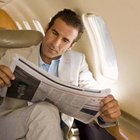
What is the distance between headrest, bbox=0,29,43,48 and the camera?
1397 mm

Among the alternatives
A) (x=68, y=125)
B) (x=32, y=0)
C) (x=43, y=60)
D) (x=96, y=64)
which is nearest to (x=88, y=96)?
(x=68, y=125)

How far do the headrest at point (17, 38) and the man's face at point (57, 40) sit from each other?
0.19m

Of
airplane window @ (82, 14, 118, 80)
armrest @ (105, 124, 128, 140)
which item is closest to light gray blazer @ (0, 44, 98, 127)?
armrest @ (105, 124, 128, 140)

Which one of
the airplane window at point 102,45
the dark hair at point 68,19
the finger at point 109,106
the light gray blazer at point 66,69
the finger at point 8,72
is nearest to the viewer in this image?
the finger at point 8,72

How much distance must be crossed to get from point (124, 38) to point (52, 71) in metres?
0.48

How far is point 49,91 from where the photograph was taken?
131 cm

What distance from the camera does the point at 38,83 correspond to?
127 cm

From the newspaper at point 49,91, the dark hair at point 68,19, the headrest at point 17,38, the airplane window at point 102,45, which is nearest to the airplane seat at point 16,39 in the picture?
the headrest at point 17,38

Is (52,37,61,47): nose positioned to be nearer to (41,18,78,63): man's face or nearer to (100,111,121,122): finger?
(41,18,78,63): man's face

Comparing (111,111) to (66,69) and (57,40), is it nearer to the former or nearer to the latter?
(66,69)

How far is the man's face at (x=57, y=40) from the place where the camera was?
170 cm

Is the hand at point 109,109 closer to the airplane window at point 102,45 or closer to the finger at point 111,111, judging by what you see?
the finger at point 111,111

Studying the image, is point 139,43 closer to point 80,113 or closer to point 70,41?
point 70,41

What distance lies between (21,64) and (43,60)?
491mm
